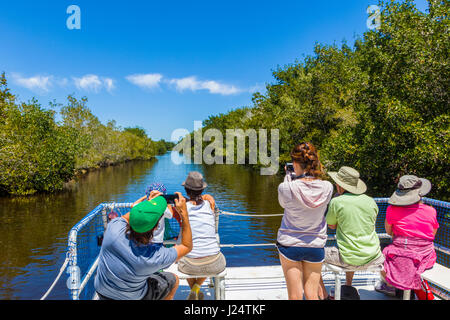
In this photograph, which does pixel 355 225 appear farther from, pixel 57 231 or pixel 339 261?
pixel 57 231

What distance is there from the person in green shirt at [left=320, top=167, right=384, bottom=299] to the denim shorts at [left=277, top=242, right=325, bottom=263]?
498 mm

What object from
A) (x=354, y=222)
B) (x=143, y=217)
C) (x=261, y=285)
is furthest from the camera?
(x=261, y=285)

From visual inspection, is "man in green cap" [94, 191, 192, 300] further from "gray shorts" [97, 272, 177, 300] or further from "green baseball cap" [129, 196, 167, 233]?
"gray shorts" [97, 272, 177, 300]

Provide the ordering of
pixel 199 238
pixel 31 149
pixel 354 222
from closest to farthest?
pixel 354 222, pixel 199 238, pixel 31 149

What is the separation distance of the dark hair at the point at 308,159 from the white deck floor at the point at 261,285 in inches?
80.8

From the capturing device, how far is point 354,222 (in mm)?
3143

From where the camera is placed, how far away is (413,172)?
41.3 ft

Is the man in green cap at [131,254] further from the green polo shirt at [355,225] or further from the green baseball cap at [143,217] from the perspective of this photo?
the green polo shirt at [355,225]

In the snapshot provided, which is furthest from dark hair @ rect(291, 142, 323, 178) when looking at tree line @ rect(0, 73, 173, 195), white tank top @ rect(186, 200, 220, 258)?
tree line @ rect(0, 73, 173, 195)

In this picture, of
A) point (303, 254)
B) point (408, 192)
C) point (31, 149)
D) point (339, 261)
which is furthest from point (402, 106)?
point (31, 149)

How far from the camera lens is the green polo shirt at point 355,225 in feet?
10.3

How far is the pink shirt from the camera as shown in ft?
10.7

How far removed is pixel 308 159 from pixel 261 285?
2375 millimetres

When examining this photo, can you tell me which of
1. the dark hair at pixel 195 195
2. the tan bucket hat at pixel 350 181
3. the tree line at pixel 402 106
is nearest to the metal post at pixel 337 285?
the tan bucket hat at pixel 350 181
